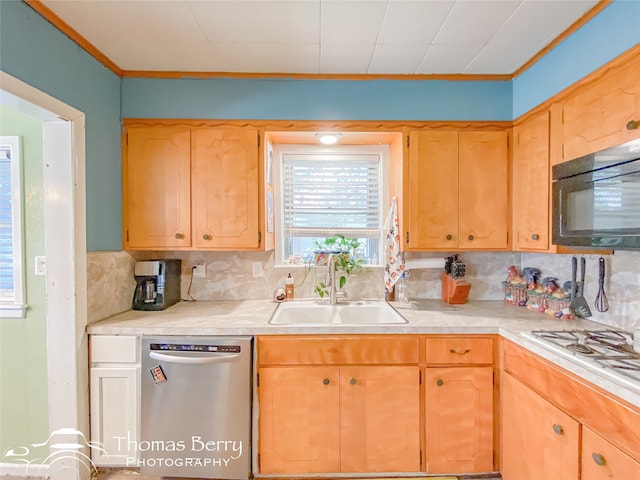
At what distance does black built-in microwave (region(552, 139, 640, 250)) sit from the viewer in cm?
106

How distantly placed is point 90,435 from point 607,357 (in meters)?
2.52

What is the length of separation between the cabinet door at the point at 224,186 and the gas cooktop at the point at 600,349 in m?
1.71

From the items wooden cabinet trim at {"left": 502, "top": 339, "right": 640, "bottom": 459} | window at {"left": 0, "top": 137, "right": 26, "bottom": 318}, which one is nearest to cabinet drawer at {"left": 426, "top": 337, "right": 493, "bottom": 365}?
wooden cabinet trim at {"left": 502, "top": 339, "right": 640, "bottom": 459}

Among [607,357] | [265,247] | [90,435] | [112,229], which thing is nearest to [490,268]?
[607,357]

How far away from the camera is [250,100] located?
6.41 ft

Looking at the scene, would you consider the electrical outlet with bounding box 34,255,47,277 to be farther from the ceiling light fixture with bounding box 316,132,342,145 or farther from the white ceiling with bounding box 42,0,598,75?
the ceiling light fixture with bounding box 316,132,342,145

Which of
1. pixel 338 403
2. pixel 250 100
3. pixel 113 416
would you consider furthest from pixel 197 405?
pixel 250 100

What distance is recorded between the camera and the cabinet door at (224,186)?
1.94 metres

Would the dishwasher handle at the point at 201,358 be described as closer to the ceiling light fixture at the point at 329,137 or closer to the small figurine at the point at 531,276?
the ceiling light fixture at the point at 329,137

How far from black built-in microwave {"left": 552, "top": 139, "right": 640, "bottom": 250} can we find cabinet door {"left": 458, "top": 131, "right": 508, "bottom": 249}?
51 cm

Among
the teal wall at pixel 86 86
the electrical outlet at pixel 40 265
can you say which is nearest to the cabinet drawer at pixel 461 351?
the teal wall at pixel 86 86

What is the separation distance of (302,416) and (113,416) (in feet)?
3.45

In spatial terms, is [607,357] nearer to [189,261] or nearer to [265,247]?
[265,247]

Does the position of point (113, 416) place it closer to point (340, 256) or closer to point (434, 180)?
point (340, 256)
